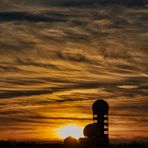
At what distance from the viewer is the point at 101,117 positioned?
138000 mm

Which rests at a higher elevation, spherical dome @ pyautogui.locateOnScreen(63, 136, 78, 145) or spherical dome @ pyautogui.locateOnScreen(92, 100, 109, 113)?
spherical dome @ pyautogui.locateOnScreen(92, 100, 109, 113)

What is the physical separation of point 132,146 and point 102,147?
16726mm

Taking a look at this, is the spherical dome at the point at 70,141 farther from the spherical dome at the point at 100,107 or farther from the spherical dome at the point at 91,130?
the spherical dome at the point at 100,107

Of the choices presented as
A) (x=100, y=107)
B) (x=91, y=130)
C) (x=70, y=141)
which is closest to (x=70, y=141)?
(x=70, y=141)

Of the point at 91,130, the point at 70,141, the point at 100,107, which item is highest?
the point at 100,107

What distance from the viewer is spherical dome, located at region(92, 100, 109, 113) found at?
→ 138000 millimetres

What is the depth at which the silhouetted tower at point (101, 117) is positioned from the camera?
136625 millimetres

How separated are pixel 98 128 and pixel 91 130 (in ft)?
5.43

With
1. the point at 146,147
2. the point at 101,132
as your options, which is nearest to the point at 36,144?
the point at 101,132

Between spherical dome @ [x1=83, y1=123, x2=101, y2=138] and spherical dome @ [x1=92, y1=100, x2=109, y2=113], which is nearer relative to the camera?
spherical dome @ [x1=83, y1=123, x2=101, y2=138]

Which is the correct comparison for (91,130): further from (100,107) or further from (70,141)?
(100,107)

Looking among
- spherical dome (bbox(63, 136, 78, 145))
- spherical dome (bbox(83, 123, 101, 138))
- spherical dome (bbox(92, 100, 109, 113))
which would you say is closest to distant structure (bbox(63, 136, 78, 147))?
spherical dome (bbox(63, 136, 78, 145))

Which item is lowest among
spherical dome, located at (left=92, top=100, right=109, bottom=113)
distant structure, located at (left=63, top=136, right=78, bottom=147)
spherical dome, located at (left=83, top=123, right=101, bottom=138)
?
distant structure, located at (left=63, top=136, right=78, bottom=147)

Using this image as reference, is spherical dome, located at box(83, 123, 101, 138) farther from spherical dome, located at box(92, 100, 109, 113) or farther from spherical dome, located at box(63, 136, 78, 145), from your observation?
spherical dome, located at box(92, 100, 109, 113)
